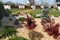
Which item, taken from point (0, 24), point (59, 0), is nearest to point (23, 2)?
point (59, 0)

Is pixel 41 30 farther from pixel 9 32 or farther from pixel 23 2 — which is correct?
pixel 23 2

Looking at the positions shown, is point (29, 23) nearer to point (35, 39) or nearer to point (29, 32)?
point (29, 32)

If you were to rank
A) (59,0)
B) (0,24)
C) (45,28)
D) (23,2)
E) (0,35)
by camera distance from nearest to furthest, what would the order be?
(0,35) < (45,28) < (0,24) < (23,2) < (59,0)

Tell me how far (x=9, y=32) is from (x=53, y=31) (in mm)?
2460

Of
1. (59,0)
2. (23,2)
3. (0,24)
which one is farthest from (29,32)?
(59,0)

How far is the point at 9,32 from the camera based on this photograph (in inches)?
459

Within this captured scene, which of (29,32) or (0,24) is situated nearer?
(29,32)

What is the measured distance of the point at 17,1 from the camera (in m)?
44.0

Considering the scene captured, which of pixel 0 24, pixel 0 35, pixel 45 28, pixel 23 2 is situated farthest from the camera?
pixel 23 2

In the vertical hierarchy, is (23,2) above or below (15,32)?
below

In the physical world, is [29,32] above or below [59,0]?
above

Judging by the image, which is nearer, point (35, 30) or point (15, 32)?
point (15, 32)

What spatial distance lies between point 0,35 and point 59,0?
4486 cm

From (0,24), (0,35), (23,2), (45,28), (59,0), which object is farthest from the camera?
(59,0)
